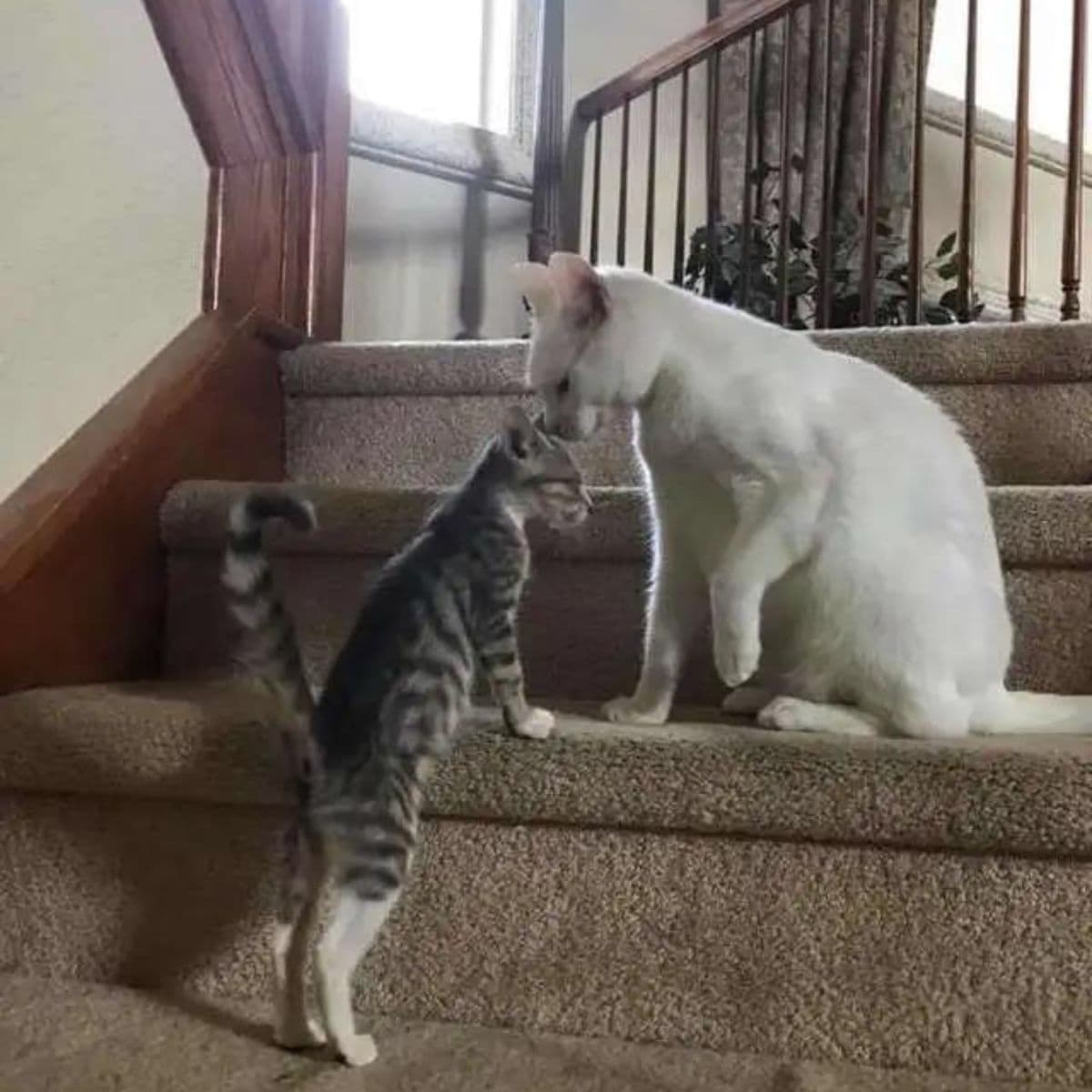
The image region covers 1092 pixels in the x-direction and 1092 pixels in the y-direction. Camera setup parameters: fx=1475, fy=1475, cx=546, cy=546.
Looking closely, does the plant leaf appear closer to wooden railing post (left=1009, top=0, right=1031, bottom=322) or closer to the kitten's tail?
wooden railing post (left=1009, top=0, right=1031, bottom=322)

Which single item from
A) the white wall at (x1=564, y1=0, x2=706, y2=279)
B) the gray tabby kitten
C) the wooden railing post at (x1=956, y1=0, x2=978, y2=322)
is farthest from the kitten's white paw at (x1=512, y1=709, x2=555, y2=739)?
the white wall at (x1=564, y1=0, x2=706, y2=279)

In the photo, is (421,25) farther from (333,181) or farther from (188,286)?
(188,286)

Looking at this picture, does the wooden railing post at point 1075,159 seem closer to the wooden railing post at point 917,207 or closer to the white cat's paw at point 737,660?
the wooden railing post at point 917,207

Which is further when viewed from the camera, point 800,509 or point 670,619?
point 670,619

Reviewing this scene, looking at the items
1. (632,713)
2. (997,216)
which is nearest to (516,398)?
(632,713)

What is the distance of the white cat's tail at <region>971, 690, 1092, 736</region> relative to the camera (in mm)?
1251

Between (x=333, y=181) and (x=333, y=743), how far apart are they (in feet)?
4.01

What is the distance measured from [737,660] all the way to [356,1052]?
0.45 m

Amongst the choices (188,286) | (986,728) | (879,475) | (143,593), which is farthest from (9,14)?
(986,728)

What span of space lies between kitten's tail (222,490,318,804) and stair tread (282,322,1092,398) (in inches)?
28.8

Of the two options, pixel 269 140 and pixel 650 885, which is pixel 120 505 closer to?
pixel 269 140

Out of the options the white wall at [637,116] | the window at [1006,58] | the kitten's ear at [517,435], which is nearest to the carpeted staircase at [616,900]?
the kitten's ear at [517,435]

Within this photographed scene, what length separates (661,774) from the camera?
3.74 feet

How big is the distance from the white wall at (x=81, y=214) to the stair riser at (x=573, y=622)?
0.24m
